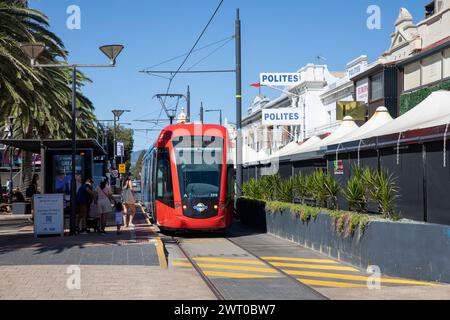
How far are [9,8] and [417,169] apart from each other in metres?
15.4

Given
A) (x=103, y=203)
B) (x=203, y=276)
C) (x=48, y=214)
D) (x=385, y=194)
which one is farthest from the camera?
(x=103, y=203)

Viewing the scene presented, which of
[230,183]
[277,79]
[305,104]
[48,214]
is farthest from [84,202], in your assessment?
[305,104]

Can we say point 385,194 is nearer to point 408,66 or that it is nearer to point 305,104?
point 408,66

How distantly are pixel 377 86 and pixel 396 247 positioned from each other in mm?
22105

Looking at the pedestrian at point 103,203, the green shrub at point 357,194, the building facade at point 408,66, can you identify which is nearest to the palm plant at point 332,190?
the green shrub at point 357,194

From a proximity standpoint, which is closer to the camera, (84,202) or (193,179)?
(193,179)

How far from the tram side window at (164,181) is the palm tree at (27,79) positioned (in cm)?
486

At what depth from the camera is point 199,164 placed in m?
20.0

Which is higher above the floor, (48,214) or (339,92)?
(339,92)

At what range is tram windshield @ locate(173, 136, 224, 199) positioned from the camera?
19.8 meters

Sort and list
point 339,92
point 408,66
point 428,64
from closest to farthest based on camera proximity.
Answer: point 428,64
point 408,66
point 339,92

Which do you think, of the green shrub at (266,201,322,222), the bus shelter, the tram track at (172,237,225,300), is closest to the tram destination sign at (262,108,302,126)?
Result: the bus shelter

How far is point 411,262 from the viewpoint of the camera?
11492 mm

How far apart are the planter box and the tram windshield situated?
480 centimetres
